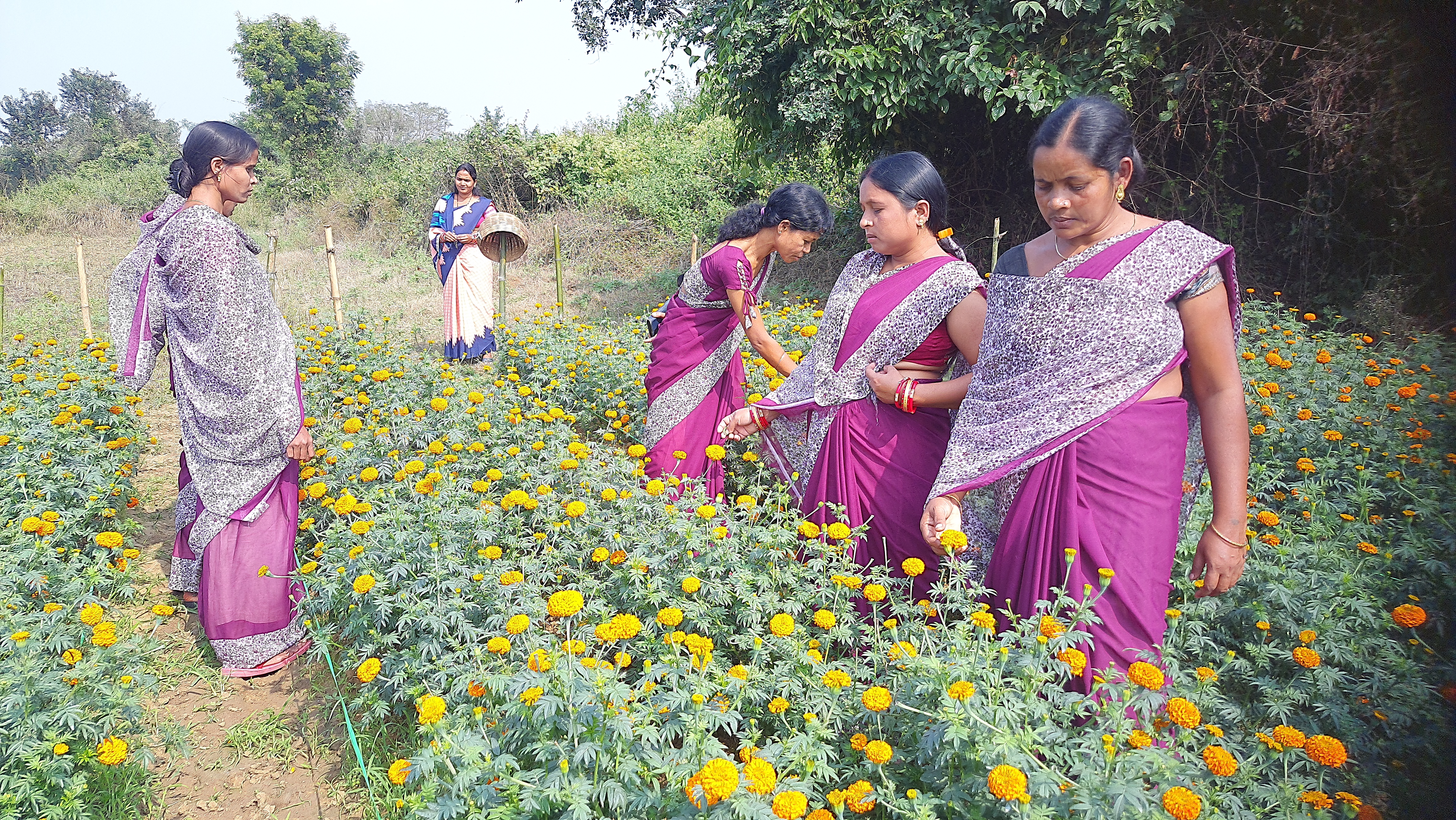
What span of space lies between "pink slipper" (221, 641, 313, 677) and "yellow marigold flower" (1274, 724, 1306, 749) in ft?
9.89

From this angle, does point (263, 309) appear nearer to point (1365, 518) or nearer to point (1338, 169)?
point (1365, 518)

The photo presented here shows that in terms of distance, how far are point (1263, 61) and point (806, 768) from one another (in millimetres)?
6466

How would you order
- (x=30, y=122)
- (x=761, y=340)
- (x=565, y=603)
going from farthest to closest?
(x=30, y=122) < (x=761, y=340) < (x=565, y=603)

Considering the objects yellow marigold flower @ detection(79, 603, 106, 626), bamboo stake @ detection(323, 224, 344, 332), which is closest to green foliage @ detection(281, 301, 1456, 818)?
yellow marigold flower @ detection(79, 603, 106, 626)

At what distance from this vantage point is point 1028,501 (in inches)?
71.7

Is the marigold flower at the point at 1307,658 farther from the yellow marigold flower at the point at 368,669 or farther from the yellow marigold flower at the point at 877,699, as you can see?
the yellow marigold flower at the point at 368,669

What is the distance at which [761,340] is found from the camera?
10.1 ft

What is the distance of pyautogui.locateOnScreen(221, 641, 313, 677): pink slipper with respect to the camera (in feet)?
9.50

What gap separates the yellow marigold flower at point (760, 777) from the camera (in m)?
1.26

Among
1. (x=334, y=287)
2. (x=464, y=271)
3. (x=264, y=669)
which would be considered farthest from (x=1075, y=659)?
(x=334, y=287)

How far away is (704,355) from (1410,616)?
2.48m

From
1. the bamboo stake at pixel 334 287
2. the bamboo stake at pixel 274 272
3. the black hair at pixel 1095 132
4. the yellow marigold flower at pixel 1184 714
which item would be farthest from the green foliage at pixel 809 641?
the bamboo stake at pixel 274 272

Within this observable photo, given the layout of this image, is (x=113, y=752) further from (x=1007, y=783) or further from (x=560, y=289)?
(x=560, y=289)

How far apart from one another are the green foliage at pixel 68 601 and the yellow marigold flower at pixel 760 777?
4.66ft
